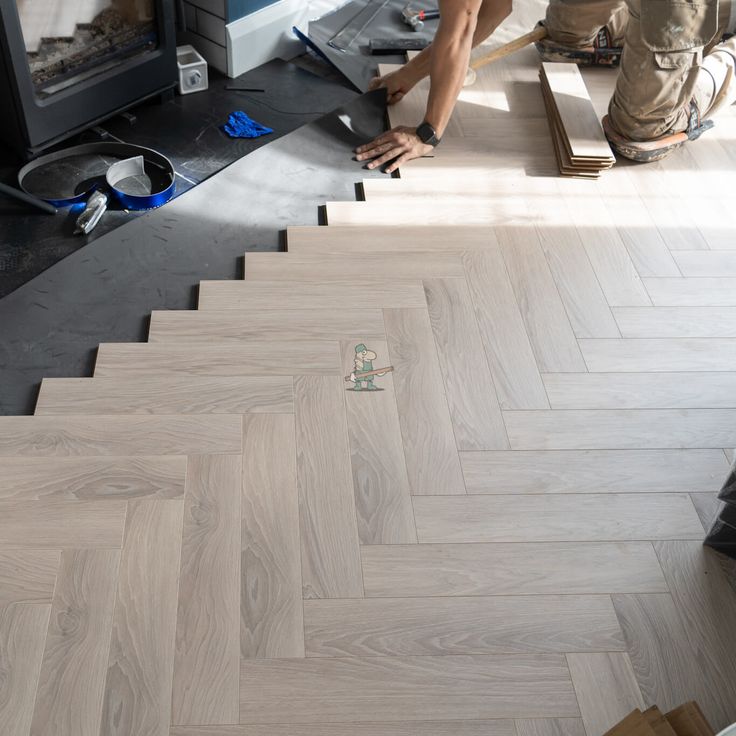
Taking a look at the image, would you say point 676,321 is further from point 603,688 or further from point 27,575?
point 27,575

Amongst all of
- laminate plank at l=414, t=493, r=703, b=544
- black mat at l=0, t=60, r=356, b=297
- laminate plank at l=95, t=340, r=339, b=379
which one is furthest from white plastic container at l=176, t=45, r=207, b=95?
laminate plank at l=414, t=493, r=703, b=544

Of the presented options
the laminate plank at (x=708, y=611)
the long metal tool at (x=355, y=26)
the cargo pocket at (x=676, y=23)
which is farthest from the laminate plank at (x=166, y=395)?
the long metal tool at (x=355, y=26)

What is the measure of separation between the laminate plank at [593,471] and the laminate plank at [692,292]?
2.06ft

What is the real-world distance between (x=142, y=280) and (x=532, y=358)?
48.9 inches

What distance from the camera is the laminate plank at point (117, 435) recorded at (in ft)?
6.88

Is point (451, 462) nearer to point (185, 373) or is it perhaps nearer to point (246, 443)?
point (246, 443)

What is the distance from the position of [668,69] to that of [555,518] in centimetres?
194

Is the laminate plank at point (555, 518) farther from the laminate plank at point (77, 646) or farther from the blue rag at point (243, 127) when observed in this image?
the blue rag at point (243, 127)

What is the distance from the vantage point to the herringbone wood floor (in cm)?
172

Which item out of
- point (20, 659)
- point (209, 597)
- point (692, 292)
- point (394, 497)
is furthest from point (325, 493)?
point (692, 292)

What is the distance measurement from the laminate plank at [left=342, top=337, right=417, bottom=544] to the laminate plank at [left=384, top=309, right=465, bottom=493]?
2 centimetres

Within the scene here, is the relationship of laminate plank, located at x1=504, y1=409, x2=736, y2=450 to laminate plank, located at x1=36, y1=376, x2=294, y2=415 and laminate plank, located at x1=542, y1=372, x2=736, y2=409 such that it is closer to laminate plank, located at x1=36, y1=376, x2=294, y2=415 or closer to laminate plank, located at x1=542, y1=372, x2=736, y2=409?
laminate plank, located at x1=542, y1=372, x2=736, y2=409

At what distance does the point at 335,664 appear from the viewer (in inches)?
69.1

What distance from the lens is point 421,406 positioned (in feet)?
7.54
